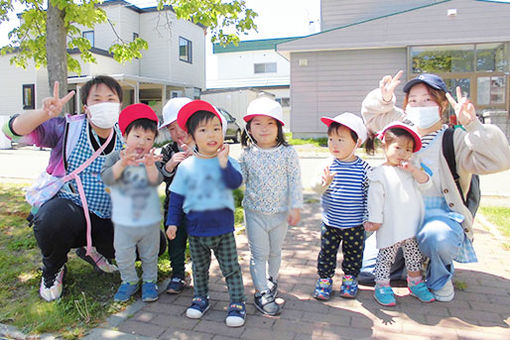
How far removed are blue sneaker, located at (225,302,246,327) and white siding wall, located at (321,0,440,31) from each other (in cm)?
1494

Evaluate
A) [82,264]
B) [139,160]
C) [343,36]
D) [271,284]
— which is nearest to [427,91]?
[271,284]

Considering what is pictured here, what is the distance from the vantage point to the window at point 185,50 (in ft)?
71.5

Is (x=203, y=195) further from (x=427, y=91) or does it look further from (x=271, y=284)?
(x=427, y=91)

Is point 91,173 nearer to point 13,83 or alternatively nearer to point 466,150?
point 466,150

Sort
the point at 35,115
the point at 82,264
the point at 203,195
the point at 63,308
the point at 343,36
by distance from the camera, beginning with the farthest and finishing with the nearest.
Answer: the point at 343,36 < the point at 82,264 < the point at 63,308 < the point at 35,115 < the point at 203,195

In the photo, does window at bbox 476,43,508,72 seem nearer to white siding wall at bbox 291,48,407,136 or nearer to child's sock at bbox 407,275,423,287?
white siding wall at bbox 291,48,407,136

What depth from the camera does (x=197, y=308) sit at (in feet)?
9.27

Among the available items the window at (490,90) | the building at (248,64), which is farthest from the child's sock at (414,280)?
the building at (248,64)

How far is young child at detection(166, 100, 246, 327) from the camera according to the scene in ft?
3.70

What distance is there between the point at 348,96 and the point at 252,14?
894cm

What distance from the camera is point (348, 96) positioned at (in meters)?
15.0

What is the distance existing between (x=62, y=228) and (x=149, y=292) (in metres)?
0.74

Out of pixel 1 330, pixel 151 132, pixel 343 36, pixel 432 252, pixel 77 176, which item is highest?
pixel 343 36

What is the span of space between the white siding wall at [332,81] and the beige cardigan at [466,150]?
1189 cm
